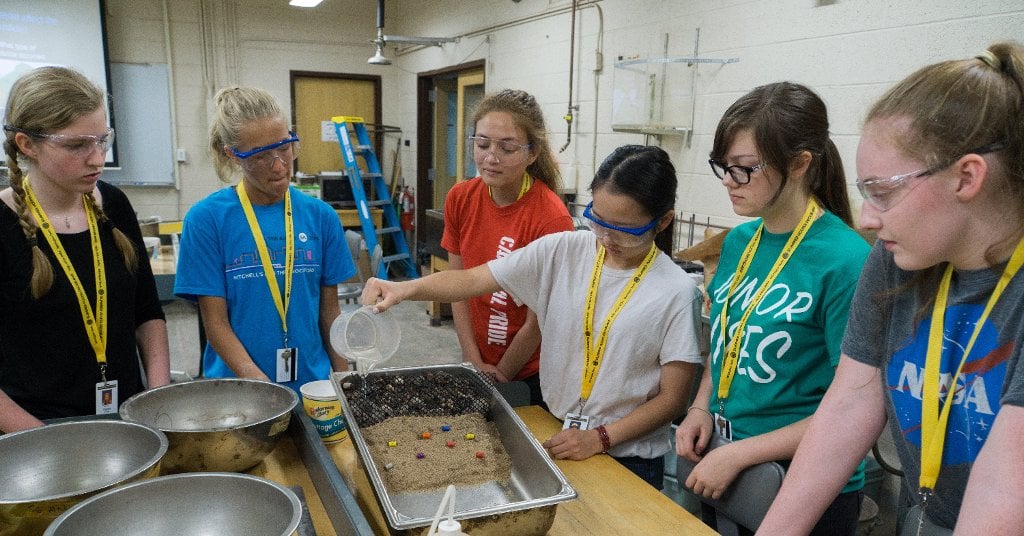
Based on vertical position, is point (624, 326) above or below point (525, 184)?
below

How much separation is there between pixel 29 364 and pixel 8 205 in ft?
1.15

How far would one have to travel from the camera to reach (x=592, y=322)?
1464mm

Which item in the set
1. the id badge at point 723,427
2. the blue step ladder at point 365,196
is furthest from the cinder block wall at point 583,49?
the id badge at point 723,427

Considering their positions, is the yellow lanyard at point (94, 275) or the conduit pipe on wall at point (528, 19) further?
the conduit pipe on wall at point (528, 19)

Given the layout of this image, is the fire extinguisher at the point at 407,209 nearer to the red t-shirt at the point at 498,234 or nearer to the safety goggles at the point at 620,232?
the red t-shirt at the point at 498,234

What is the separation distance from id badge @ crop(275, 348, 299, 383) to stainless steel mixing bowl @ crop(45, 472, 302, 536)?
2.34 feet

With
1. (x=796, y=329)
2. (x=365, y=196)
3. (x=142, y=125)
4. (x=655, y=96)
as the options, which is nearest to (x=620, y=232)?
(x=796, y=329)

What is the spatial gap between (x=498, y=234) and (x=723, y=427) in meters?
0.86

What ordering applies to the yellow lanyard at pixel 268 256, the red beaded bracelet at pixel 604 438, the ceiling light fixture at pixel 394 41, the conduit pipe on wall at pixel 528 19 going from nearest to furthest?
the red beaded bracelet at pixel 604 438 < the yellow lanyard at pixel 268 256 < the conduit pipe on wall at pixel 528 19 < the ceiling light fixture at pixel 394 41

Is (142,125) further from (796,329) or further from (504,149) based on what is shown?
(796,329)

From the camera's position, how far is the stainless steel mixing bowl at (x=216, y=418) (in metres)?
1.12

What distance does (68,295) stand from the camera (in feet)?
4.83

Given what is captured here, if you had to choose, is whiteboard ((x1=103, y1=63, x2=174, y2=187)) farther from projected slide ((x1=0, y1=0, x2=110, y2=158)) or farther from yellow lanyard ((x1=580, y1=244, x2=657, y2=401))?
yellow lanyard ((x1=580, y1=244, x2=657, y2=401))

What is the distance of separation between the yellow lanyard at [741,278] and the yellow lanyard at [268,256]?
3.48 ft
